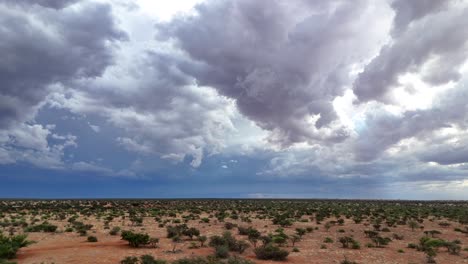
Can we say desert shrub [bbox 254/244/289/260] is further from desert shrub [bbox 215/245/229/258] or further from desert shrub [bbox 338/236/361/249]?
desert shrub [bbox 338/236/361/249]

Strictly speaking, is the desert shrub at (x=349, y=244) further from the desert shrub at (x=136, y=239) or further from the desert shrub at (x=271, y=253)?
the desert shrub at (x=136, y=239)

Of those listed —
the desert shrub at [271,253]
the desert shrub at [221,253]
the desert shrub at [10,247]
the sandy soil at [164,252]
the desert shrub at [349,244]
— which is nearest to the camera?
the desert shrub at [10,247]

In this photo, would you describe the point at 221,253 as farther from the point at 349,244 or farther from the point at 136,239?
the point at 349,244

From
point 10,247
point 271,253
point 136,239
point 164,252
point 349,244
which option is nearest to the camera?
point 10,247

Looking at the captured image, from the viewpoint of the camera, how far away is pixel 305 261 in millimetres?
22766

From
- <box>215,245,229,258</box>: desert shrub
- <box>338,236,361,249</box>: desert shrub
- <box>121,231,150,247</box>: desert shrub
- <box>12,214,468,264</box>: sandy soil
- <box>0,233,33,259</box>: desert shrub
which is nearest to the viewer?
<box>0,233,33,259</box>: desert shrub

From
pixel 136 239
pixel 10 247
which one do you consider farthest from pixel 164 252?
pixel 10 247

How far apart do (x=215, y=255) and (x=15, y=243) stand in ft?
41.6

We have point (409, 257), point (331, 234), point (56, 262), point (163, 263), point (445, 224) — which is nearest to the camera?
point (163, 263)

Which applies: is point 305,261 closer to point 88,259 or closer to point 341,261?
point 341,261

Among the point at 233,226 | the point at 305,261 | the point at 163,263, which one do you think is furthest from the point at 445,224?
the point at 163,263

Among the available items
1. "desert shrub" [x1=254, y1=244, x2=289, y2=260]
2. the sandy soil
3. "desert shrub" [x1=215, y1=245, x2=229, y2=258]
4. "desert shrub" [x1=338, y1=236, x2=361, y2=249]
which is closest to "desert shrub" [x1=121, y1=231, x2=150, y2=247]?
the sandy soil

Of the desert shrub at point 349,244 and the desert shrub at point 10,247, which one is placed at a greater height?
the desert shrub at point 10,247

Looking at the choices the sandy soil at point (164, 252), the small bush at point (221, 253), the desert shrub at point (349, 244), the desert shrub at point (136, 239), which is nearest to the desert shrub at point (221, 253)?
the small bush at point (221, 253)
